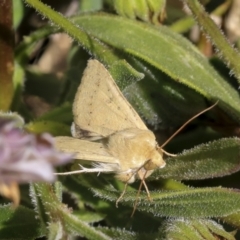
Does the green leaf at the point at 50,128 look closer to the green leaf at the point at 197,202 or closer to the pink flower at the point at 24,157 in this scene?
the green leaf at the point at 197,202

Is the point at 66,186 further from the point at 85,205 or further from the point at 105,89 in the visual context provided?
the point at 105,89

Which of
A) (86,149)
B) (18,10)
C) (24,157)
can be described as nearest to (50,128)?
(86,149)

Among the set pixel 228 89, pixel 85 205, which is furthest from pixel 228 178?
pixel 85 205

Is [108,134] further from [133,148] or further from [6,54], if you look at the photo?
[6,54]

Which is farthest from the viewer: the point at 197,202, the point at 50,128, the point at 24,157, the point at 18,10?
the point at 18,10

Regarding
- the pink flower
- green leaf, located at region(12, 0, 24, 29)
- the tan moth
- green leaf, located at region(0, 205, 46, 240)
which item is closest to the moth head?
the tan moth

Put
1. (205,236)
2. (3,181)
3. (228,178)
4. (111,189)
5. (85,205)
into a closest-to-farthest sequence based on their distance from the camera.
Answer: (3,181)
(205,236)
(111,189)
(228,178)
(85,205)

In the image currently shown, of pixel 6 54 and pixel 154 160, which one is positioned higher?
pixel 154 160

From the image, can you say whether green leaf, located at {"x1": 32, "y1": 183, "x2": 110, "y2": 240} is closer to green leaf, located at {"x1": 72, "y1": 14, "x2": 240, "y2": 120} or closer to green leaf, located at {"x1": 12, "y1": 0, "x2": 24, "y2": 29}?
green leaf, located at {"x1": 72, "y1": 14, "x2": 240, "y2": 120}

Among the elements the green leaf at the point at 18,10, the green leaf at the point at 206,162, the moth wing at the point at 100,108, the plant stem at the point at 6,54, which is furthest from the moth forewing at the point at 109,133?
the green leaf at the point at 18,10
